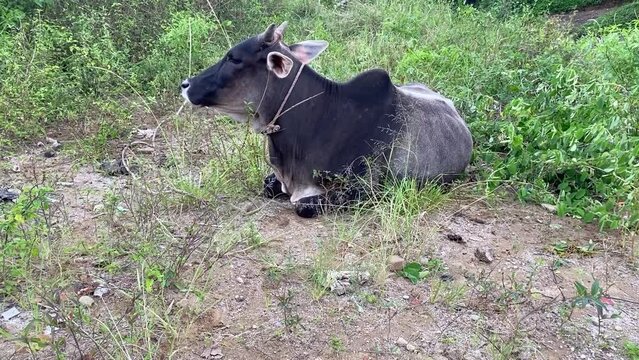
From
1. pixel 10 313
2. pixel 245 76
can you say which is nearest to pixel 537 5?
pixel 245 76

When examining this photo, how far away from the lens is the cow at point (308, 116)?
426 centimetres

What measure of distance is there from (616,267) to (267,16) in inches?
245

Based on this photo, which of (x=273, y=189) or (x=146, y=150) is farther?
(x=146, y=150)

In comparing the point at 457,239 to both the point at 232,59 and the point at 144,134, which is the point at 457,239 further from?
the point at 144,134

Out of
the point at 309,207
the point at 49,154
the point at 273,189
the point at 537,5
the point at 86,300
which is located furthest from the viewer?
the point at 537,5

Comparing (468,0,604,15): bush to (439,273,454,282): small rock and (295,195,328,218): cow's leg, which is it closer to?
(295,195,328,218): cow's leg

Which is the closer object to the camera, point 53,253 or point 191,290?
point 191,290

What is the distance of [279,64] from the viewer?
4.23 meters

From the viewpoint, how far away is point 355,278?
338cm

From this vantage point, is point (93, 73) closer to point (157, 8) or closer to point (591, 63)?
point (157, 8)

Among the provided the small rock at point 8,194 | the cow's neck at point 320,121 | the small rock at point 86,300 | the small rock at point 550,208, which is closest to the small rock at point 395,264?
the cow's neck at point 320,121

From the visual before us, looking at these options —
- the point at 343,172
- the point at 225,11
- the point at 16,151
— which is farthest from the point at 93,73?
the point at 343,172

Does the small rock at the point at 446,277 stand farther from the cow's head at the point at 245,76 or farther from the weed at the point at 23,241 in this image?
the weed at the point at 23,241

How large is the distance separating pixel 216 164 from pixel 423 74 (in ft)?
8.54
